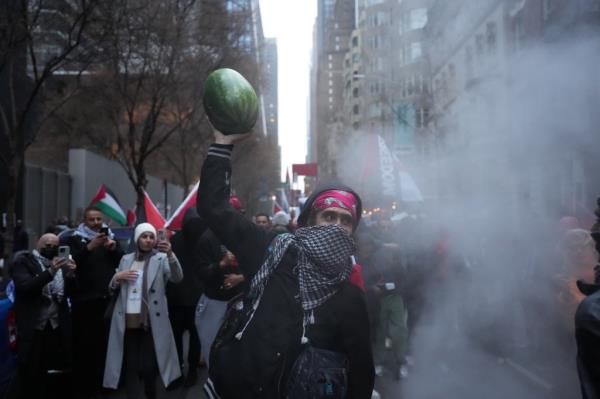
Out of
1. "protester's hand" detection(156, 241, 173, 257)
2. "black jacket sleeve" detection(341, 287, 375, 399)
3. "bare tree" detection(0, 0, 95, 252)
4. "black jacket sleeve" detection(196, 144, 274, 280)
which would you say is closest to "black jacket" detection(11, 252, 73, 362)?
"protester's hand" detection(156, 241, 173, 257)

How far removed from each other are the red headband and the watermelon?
42 centimetres

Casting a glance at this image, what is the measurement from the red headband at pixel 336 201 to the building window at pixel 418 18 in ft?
20.2

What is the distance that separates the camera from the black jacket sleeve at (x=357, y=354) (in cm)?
218

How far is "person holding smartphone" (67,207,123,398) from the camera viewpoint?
225 inches

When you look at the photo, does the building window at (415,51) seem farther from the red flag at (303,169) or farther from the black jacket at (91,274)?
the red flag at (303,169)

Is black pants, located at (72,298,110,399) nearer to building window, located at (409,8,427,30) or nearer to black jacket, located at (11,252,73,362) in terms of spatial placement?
black jacket, located at (11,252,73,362)

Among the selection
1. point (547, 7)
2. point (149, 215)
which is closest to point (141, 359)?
point (149, 215)

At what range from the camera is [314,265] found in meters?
2.20

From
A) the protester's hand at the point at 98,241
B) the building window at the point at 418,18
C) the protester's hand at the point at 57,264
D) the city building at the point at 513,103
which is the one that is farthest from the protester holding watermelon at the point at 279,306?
the building window at the point at 418,18

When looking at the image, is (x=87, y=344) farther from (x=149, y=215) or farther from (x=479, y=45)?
(x=479, y=45)

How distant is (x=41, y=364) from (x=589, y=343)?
4.49 meters

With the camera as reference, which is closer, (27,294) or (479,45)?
(27,294)

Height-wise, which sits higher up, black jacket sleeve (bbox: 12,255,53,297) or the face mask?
the face mask

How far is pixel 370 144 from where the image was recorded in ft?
36.2
